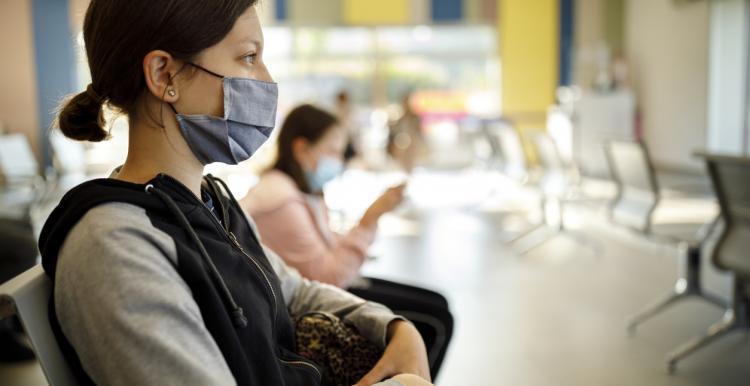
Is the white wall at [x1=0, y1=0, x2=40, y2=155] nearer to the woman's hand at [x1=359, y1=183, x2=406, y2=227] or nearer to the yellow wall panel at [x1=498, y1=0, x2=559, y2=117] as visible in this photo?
the yellow wall panel at [x1=498, y1=0, x2=559, y2=117]

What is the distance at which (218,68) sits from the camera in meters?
1.17

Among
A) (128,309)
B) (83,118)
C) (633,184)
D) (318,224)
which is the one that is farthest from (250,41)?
(633,184)

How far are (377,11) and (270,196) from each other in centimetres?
1193

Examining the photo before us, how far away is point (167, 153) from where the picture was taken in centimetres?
117

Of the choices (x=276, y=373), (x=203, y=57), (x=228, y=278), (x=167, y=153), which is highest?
(x=203, y=57)

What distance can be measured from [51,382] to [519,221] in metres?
6.68

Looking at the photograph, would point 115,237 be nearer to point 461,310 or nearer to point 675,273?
point 461,310

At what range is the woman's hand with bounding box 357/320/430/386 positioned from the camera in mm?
1384

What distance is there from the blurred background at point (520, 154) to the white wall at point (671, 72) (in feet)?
0.12

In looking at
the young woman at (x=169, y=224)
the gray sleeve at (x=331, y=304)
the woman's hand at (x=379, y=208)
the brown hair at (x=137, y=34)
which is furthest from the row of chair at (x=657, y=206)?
the brown hair at (x=137, y=34)

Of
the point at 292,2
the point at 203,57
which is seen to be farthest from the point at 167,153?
the point at 292,2

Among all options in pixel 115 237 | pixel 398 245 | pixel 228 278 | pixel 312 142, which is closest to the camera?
pixel 115 237

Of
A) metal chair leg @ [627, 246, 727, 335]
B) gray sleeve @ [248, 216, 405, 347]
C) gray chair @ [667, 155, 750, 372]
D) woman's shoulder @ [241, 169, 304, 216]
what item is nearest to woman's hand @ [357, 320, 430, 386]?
gray sleeve @ [248, 216, 405, 347]

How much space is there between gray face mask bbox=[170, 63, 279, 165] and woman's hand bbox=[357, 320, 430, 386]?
1.43 feet
